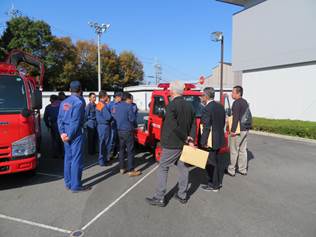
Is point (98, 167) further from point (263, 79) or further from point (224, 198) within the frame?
point (263, 79)

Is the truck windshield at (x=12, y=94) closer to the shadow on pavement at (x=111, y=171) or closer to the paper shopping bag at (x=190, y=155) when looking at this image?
the shadow on pavement at (x=111, y=171)

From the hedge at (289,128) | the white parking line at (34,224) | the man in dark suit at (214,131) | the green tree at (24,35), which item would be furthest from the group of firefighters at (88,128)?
the green tree at (24,35)

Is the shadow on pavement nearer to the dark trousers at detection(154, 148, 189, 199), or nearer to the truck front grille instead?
the truck front grille

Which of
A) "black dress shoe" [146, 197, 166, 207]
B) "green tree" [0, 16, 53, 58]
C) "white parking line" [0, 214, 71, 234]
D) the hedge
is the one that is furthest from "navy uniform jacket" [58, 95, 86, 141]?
"green tree" [0, 16, 53, 58]

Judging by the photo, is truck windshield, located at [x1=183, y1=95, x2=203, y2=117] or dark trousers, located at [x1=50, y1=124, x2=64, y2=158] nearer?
truck windshield, located at [x1=183, y1=95, x2=203, y2=117]

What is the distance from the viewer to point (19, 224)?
12.9ft

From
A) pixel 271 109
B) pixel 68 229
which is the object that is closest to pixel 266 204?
pixel 68 229

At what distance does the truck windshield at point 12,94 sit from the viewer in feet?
18.1

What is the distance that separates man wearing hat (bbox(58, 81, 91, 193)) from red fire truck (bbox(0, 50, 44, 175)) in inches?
26.1

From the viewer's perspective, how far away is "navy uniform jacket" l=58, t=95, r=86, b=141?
5.00m

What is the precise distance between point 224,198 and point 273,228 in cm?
121

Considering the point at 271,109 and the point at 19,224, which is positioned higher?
the point at 271,109

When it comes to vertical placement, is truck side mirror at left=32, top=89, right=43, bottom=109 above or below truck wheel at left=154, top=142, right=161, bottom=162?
above

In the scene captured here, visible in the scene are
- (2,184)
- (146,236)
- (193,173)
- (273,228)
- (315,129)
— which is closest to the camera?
(146,236)
